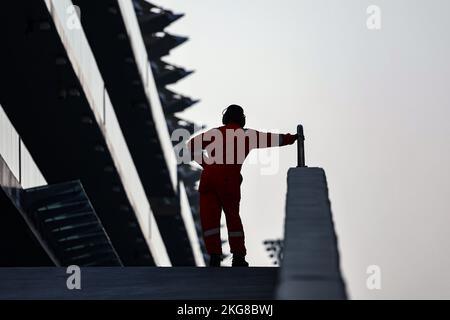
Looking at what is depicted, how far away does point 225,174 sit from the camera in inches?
576

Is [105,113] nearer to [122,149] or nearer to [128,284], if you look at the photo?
[122,149]

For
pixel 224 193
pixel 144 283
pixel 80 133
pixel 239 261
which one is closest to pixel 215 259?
pixel 239 261

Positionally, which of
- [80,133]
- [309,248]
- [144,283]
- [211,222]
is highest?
[80,133]

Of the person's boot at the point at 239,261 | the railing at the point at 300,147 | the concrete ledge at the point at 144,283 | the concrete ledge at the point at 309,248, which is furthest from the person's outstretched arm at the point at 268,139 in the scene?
the concrete ledge at the point at 309,248

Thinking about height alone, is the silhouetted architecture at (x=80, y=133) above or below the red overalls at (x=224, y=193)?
above

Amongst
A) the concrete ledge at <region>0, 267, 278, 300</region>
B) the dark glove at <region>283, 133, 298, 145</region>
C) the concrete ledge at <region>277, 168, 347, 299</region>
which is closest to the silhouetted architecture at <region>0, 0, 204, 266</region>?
the dark glove at <region>283, 133, 298, 145</region>

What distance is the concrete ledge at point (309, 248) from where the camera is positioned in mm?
8096

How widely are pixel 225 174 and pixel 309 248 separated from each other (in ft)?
17.5

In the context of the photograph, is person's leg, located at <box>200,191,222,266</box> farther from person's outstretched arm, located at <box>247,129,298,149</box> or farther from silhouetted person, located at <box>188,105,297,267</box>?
person's outstretched arm, located at <box>247,129,298,149</box>

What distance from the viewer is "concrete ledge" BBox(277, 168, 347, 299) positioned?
8096mm

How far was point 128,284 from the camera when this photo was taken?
12148mm

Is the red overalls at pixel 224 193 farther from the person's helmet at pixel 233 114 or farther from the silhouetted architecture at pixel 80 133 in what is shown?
the silhouetted architecture at pixel 80 133

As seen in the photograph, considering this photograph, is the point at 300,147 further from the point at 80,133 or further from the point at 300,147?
the point at 80,133
